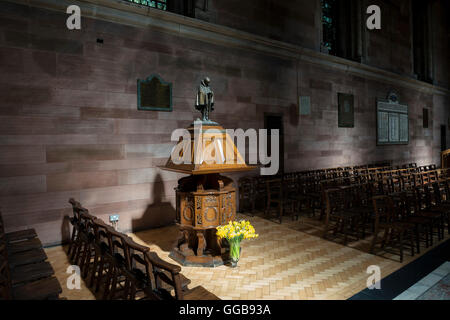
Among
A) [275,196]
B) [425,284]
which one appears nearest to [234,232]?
[425,284]

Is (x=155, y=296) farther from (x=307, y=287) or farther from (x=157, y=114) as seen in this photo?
(x=157, y=114)

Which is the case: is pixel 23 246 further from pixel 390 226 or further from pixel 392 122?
pixel 392 122

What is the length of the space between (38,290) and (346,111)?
12.2 meters

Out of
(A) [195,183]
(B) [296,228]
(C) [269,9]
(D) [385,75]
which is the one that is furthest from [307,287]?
(D) [385,75]

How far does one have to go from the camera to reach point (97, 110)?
632cm

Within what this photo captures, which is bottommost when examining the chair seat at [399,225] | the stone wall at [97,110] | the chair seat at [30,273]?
the chair seat at [399,225]

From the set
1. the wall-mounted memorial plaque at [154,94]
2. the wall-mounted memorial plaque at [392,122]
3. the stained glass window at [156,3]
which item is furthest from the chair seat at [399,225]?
the wall-mounted memorial plaque at [392,122]

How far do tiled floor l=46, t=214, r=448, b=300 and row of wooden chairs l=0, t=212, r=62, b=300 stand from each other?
628 millimetres

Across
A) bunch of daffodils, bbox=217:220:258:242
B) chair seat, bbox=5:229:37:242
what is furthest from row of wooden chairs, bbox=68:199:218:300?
bunch of daffodils, bbox=217:220:258:242

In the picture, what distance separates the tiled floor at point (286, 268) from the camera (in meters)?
3.79

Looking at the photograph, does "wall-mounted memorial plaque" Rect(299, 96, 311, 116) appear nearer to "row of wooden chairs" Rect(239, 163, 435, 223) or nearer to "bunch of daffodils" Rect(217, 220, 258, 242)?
"row of wooden chairs" Rect(239, 163, 435, 223)

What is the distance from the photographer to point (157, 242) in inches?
233

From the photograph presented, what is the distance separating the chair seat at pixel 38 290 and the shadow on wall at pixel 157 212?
3928 millimetres

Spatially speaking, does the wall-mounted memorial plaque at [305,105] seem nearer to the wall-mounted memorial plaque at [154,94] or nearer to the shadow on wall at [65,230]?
the wall-mounted memorial plaque at [154,94]
